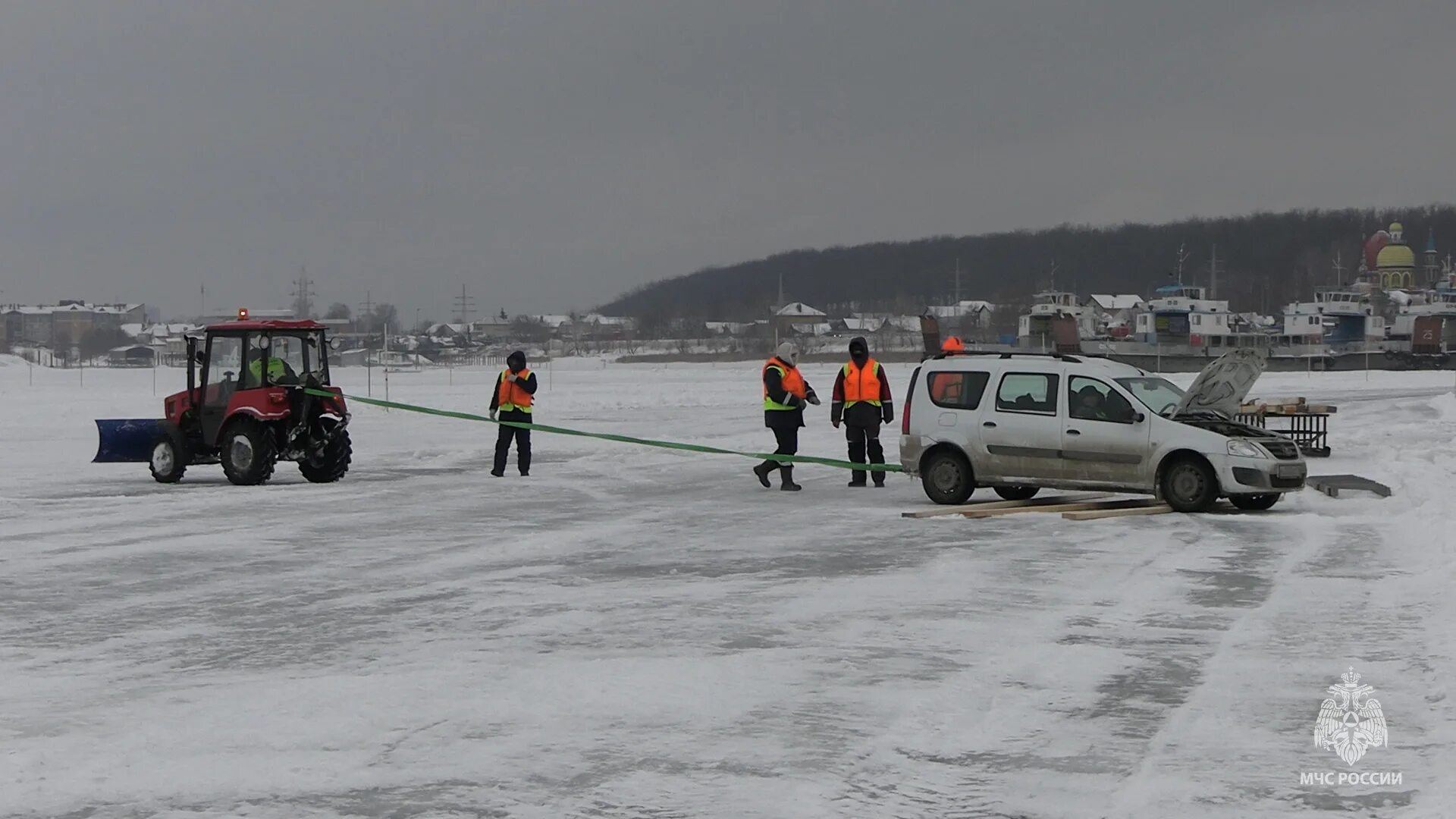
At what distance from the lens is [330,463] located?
21297mm

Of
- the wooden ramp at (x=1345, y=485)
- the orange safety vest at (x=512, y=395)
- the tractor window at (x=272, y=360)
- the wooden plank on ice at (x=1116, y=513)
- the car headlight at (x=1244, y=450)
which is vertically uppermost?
the tractor window at (x=272, y=360)

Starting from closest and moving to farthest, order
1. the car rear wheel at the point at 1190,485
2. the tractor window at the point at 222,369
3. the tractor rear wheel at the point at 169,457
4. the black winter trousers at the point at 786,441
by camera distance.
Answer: the car rear wheel at the point at 1190,485
the black winter trousers at the point at 786,441
the tractor window at the point at 222,369
the tractor rear wheel at the point at 169,457

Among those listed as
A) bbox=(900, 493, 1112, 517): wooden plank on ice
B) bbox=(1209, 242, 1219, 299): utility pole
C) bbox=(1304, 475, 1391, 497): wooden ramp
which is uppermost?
bbox=(1209, 242, 1219, 299): utility pole

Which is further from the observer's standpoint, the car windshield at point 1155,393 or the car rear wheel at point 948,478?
the car rear wheel at point 948,478

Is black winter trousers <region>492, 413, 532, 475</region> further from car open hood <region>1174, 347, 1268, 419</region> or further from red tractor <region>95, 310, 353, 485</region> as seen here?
car open hood <region>1174, 347, 1268, 419</region>

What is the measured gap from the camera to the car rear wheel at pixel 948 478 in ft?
56.9

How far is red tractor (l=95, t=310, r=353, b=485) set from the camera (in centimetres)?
2050

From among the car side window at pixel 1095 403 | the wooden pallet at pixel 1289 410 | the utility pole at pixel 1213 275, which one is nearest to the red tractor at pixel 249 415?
the car side window at pixel 1095 403

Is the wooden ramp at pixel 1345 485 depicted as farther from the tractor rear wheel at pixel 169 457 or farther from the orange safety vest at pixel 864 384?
the tractor rear wheel at pixel 169 457

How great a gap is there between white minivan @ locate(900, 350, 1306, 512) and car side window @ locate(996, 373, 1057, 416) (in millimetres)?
12

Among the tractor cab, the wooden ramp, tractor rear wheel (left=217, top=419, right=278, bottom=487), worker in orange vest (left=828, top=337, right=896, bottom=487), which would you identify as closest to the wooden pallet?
the wooden ramp

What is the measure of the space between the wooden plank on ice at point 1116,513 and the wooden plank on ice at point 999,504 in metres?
0.95

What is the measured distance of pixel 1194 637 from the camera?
916cm

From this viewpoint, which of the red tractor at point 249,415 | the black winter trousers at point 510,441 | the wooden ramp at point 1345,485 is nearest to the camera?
the wooden ramp at point 1345,485
